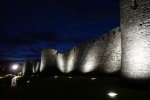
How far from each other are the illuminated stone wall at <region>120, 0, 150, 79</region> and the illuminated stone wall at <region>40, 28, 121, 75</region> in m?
3.30

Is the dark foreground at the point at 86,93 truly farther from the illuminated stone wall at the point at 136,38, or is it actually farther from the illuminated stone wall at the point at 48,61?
the illuminated stone wall at the point at 48,61

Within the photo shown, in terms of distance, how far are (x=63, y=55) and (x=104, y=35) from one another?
29.6ft

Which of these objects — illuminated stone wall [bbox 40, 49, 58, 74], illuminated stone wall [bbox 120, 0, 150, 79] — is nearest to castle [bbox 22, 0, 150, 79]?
illuminated stone wall [bbox 120, 0, 150, 79]

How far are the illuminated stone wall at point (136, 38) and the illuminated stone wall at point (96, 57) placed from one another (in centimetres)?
330

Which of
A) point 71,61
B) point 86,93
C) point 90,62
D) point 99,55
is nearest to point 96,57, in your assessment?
point 99,55

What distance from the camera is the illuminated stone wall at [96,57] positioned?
12889 millimetres

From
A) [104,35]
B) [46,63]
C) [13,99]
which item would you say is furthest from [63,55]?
[13,99]

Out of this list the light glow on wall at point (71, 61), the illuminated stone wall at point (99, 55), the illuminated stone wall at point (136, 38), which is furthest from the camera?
the light glow on wall at point (71, 61)

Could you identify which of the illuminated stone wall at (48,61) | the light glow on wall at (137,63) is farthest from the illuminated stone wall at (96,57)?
the light glow on wall at (137,63)

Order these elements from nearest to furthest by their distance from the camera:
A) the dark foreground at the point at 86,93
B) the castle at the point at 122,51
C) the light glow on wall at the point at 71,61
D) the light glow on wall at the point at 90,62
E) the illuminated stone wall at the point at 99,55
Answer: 1. the dark foreground at the point at 86,93
2. the castle at the point at 122,51
3. the illuminated stone wall at the point at 99,55
4. the light glow on wall at the point at 90,62
5. the light glow on wall at the point at 71,61

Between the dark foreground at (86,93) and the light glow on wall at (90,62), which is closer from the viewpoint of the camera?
the dark foreground at (86,93)

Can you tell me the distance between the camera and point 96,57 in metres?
15.2

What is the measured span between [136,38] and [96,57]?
6721mm

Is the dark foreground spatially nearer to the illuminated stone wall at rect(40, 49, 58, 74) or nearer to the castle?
the castle
